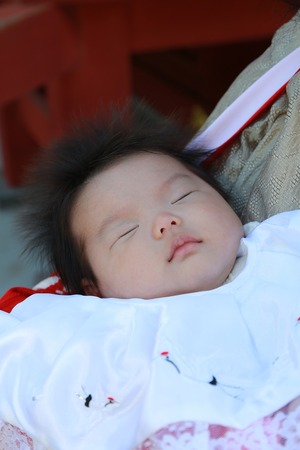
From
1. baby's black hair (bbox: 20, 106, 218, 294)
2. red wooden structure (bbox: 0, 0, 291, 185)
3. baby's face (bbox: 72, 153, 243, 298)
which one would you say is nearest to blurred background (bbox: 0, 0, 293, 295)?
red wooden structure (bbox: 0, 0, 291, 185)

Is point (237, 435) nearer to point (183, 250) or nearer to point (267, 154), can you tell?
point (183, 250)

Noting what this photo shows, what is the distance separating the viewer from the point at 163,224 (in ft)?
4.34

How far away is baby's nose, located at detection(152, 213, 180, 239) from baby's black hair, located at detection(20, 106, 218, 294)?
0.59 ft

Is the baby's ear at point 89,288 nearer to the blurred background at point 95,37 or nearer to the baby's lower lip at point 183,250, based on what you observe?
the baby's lower lip at point 183,250

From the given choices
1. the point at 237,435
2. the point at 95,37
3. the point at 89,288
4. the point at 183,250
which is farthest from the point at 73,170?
the point at 95,37

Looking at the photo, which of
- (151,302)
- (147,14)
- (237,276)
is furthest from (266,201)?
(147,14)

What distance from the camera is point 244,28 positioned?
2918 millimetres

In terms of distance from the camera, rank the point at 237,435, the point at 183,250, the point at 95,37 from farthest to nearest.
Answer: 1. the point at 95,37
2. the point at 183,250
3. the point at 237,435

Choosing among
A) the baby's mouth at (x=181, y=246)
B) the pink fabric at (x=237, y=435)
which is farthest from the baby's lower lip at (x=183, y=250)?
the pink fabric at (x=237, y=435)

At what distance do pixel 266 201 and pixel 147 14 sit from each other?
161 cm

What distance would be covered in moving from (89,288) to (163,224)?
214 millimetres

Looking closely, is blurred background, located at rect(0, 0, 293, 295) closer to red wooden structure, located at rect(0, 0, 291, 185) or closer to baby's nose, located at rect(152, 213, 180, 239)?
red wooden structure, located at rect(0, 0, 291, 185)

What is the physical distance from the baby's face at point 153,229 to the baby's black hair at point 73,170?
29mm

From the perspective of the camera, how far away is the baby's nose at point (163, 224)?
132cm
